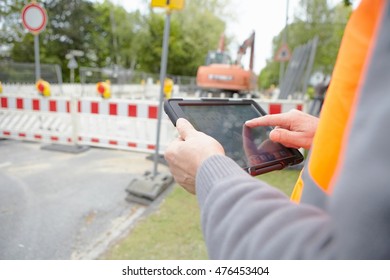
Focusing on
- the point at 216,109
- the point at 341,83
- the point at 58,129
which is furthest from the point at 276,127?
the point at 58,129

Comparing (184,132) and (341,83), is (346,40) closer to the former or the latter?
(341,83)

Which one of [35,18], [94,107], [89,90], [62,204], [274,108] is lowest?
[89,90]

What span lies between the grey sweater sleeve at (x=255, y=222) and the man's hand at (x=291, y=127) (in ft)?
1.64

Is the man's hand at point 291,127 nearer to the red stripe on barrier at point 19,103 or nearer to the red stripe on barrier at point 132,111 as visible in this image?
the red stripe on barrier at point 132,111

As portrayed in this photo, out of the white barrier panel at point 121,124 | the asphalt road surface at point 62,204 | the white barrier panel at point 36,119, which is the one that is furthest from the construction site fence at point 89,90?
the asphalt road surface at point 62,204

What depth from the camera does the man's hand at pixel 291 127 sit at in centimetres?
123

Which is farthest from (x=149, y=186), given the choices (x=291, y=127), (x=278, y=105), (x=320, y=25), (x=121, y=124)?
(x=320, y=25)

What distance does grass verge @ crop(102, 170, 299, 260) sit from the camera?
2.68 meters

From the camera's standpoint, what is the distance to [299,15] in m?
19.7

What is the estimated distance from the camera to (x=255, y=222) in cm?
65

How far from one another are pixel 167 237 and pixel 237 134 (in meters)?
2.00

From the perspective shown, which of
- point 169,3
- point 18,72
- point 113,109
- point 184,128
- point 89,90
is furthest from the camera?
point 89,90

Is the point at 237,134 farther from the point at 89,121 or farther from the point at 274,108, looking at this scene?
the point at 89,121

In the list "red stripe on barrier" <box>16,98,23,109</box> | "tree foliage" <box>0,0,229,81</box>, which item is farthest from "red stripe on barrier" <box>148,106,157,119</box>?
"tree foliage" <box>0,0,229,81</box>
